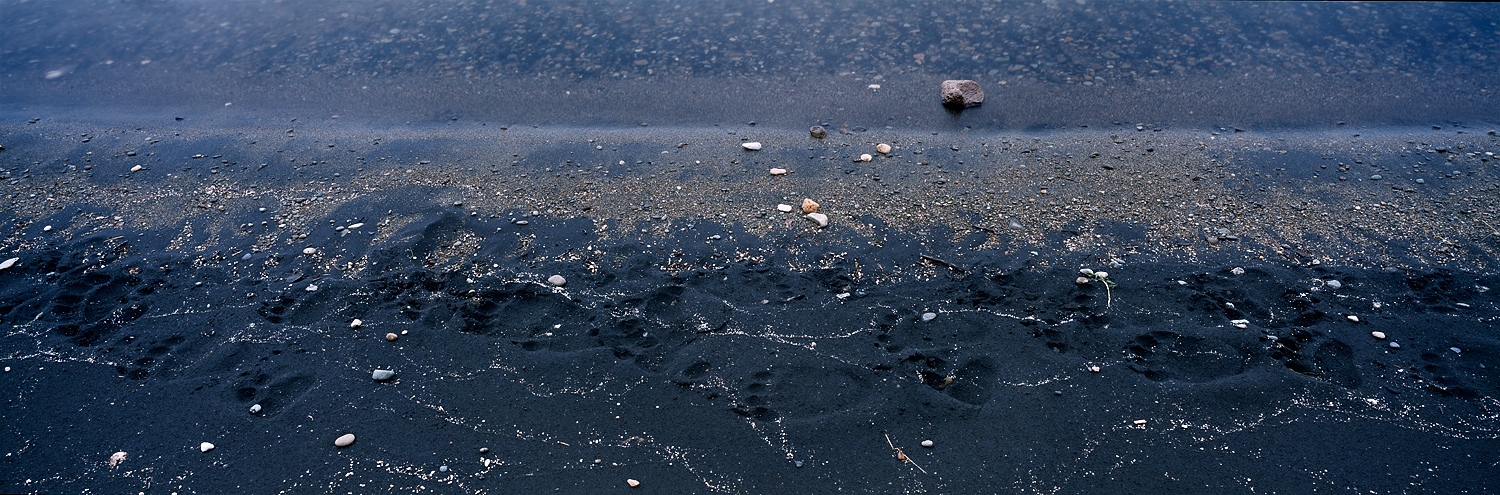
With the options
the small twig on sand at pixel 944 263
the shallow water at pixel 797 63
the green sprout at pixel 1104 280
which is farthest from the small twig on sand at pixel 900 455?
the shallow water at pixel 797 63

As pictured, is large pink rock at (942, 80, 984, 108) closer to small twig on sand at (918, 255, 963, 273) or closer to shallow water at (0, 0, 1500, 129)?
shallow water at (0, 0, 1500, 129)

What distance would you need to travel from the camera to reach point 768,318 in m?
2.91

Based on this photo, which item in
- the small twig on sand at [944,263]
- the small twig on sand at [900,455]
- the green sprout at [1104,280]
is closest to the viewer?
the small twig on sand at [900,455]

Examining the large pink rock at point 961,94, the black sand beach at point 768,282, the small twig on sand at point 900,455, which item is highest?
the large pink rock at point 961,94

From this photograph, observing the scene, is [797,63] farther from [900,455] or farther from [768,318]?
[900,455]

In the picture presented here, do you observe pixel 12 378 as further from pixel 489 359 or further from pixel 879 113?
pixel 879 113

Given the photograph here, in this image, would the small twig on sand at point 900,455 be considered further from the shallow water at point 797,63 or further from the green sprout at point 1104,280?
the shallow water at point 797,63

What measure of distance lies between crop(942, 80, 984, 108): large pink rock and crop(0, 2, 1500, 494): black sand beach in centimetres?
14

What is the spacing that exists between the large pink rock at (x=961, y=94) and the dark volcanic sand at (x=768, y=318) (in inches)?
16.1

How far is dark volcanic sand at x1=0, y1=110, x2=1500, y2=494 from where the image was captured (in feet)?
7.75

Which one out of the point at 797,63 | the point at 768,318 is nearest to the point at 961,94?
the point at 797,63

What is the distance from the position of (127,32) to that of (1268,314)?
852cm

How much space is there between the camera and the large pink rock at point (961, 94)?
15.0 feet

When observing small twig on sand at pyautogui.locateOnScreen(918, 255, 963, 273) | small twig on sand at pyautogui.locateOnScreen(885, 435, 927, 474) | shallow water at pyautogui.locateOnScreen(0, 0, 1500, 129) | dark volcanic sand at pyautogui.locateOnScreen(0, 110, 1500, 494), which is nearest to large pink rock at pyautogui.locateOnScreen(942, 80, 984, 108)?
shallow water at pyautogui.locateOnScreen(0, 0, 1500, 129)
